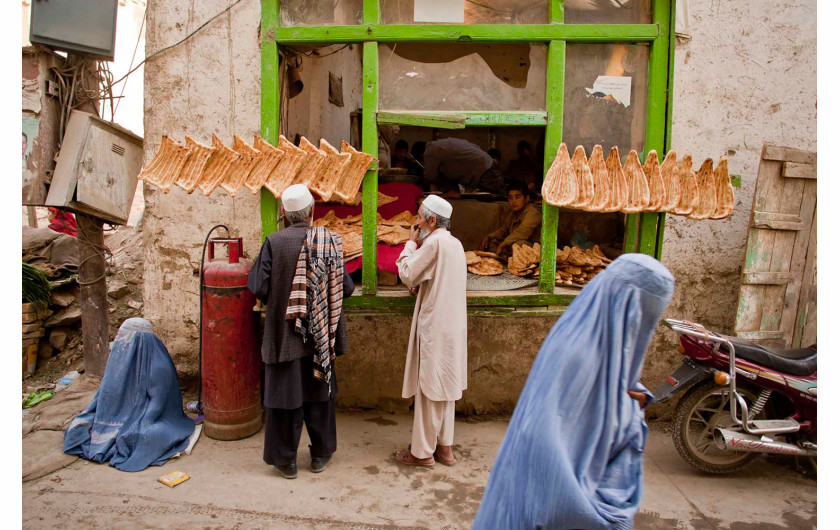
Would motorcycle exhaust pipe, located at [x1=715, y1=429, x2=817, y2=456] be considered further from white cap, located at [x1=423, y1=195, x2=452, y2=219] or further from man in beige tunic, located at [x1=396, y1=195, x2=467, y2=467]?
white cap, located at [x1=423, y1=195, x2=452, y2=219]

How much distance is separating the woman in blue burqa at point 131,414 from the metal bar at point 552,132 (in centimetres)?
316

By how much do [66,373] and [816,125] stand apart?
304 inches

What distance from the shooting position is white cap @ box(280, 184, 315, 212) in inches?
145

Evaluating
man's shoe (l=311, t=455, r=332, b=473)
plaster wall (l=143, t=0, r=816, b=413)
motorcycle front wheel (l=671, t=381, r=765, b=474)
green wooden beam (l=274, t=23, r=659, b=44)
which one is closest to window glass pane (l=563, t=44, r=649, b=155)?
green wooden beam (l=274, t=23, r=659, b=44)

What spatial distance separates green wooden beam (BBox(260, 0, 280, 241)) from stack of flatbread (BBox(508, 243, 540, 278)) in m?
2.12

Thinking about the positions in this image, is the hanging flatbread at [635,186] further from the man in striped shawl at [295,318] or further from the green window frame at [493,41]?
the man in striped shawl at [295,318]

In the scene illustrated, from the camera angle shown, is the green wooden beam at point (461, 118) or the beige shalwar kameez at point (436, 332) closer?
the beige shalwar kameez at point (436, 332)

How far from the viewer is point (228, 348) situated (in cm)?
421

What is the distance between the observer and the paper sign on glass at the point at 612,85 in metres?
4.14

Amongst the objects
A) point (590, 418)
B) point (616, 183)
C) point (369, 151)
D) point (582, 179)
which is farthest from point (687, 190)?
point (590, 418)

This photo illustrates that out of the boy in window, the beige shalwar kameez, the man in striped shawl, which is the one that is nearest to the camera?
the man in striped shawl

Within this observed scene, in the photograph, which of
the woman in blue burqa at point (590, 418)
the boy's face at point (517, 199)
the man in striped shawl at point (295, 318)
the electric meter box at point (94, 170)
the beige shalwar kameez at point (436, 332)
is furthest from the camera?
the boy's face at point (517, 199)

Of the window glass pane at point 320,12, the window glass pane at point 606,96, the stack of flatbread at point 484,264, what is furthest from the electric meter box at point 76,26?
the window glass pane at point 606,96

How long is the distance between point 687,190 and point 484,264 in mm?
1765
